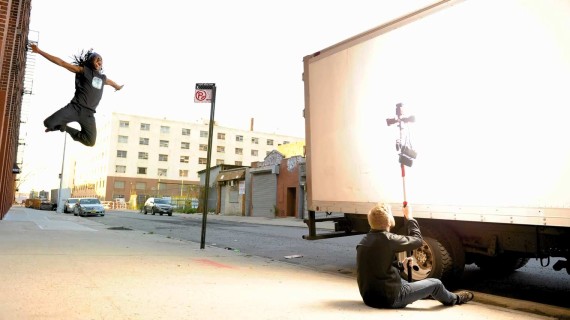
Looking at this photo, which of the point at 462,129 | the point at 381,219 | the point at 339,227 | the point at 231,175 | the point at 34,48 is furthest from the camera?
the point at 231,175

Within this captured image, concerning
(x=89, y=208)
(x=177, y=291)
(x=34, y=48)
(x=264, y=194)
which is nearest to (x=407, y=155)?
(x=177, y=291)

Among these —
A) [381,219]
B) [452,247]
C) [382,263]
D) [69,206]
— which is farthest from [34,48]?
[69,206]

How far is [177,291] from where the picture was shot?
515cm

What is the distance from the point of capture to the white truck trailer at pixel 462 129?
4719 mm

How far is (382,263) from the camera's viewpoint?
4.26 m

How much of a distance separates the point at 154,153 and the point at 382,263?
80385 mm

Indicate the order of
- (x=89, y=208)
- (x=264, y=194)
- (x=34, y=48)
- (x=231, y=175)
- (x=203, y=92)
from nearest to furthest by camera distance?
(x=34, y=48), (x=203, y=92), (x=89, y=208), (x=264, y=194), (x=231, y=175)

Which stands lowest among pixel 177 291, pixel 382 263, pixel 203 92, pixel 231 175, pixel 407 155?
pixel 177 291

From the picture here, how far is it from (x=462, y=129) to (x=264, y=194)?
106 ft

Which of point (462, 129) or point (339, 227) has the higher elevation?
point (462, 129)

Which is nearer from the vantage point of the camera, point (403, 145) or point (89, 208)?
point (403, 145)

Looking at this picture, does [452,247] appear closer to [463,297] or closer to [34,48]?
[463,297]

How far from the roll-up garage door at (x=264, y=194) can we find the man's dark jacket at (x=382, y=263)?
31.0 meters

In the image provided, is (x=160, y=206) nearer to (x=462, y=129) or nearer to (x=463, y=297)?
(x=462, y=129)
